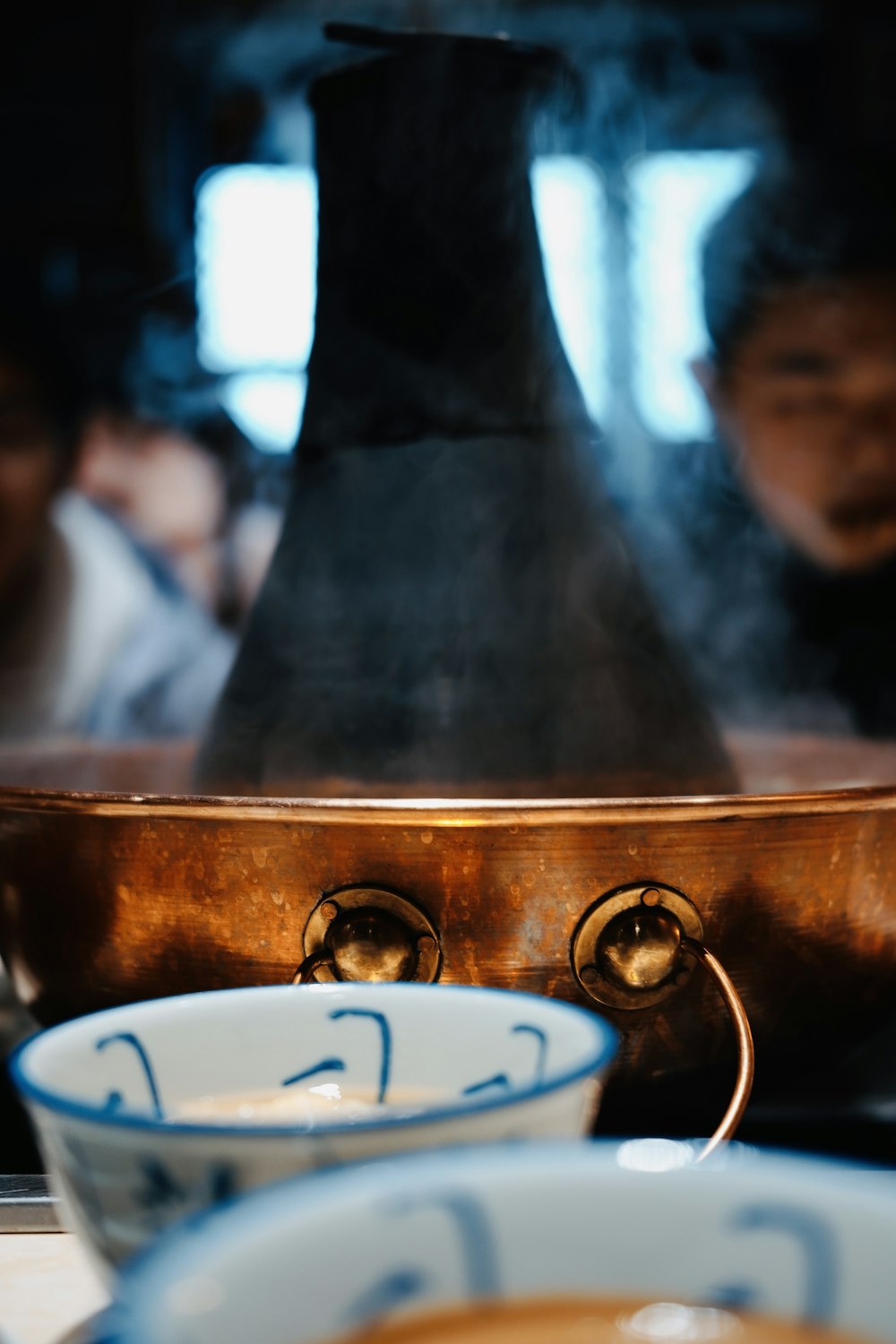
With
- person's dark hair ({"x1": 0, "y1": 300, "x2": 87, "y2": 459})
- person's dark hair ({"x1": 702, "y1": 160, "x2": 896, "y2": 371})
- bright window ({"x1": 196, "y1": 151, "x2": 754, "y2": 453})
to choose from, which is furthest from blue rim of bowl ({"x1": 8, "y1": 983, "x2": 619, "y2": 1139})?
person's dark hair ({"x1": 0, "y1": 300, "x2": 87, "y2": 459})

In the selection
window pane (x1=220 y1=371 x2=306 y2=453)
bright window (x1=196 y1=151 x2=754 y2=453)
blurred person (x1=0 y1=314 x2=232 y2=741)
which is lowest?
blurred person (x1=0 y1=314 x2=232 y2=741)

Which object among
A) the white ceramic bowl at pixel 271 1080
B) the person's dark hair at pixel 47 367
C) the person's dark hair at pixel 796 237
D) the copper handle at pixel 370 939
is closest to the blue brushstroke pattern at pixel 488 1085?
the white ceramic bowl at pixel 271 1080

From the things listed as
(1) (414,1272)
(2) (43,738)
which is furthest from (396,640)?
(1) (414,1272)

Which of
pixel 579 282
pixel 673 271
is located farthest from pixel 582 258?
pixel 673 271

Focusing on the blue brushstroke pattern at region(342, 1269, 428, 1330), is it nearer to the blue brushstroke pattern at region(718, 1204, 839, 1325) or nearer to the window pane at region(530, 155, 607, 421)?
the blue brushstroke pattern at region(718, 1204, 839, 1325)

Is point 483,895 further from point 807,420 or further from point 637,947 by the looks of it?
point 807,420

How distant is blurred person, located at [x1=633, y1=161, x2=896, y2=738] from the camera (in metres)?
2.98

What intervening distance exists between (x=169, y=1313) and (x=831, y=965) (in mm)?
360

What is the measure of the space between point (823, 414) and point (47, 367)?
1963mm

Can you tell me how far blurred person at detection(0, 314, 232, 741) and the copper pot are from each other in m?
1.75

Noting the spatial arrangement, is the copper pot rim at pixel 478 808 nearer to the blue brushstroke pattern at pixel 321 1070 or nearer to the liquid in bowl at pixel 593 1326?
the blue brushstroke pattern at pixel 321 1070

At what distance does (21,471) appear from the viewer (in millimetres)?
3262

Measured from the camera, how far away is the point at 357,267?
830 mm

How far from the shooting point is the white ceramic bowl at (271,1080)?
0.91 feet
